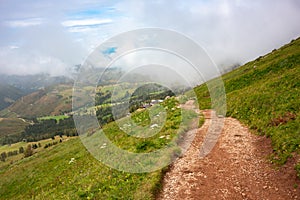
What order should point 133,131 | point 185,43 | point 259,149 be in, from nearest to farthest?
point 185,43, point 259,149, point 133,131

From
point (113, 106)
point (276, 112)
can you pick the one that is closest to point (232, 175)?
point (276, 112)

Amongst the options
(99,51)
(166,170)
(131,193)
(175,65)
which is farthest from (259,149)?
(99,51)

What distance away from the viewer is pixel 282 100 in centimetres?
1967

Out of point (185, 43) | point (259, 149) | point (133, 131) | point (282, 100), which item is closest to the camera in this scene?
point (185, 43)

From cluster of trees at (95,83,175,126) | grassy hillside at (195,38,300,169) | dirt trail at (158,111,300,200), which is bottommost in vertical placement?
dirt trail at (158,111,300,200)

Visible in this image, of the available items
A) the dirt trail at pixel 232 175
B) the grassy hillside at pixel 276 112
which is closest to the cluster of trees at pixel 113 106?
the dirt trail at pixel 232 175

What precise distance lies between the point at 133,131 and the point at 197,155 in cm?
899

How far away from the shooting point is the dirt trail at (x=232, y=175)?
38.2 feet

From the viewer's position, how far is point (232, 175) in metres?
13.3

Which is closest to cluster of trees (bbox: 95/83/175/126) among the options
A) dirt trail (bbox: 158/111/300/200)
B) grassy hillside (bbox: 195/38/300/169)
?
dirt trail (bbox: 158/111/300/200)

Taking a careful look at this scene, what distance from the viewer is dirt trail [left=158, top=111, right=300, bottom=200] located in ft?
38.2

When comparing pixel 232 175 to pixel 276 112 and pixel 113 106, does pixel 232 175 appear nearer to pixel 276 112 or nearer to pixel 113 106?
pixel 276 112

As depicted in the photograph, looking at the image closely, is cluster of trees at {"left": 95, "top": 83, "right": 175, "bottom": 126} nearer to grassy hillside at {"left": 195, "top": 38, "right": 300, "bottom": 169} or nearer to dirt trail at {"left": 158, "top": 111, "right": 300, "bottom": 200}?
dirt trail at {"left": 158, "top": 111, "right": 300, "bottom": 200}

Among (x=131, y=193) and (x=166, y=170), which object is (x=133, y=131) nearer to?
(x=166, y=170)
